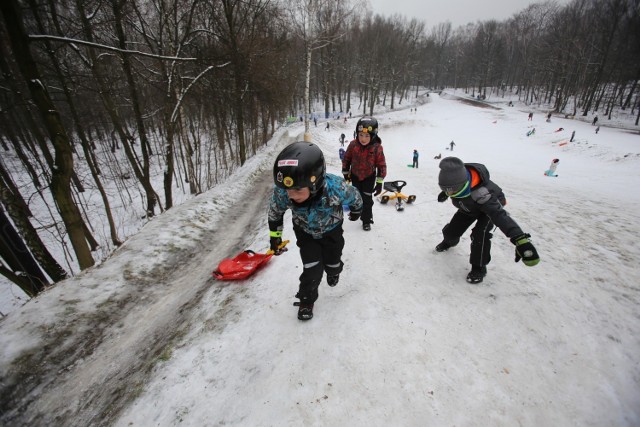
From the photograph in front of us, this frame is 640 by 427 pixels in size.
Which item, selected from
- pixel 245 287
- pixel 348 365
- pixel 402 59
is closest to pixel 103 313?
pixel 245 287

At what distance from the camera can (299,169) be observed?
110 inches

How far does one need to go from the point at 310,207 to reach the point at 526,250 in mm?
2596

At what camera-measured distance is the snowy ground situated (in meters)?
2.51

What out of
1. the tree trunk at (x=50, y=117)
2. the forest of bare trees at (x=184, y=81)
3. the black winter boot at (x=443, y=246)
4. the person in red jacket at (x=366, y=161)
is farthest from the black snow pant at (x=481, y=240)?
the tree trunk at (x=50, y=117)

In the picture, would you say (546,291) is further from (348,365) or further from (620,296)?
(348,365)

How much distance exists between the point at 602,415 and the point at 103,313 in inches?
241

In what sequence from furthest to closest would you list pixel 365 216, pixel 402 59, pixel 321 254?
pixel 402 59 < pixel 365 216 < pixel 321 254

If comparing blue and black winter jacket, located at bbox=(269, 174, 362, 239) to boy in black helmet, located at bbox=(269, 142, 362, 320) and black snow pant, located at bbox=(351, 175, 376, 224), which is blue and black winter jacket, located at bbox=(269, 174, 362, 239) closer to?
boy in black helmet, located at bbox=(269, 142, 362, 320)

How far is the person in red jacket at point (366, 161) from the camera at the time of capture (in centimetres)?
504

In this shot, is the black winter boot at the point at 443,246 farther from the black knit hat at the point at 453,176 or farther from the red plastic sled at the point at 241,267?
the red plastic sled at the point at 241,267

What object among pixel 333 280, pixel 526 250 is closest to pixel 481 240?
pixel 526 250

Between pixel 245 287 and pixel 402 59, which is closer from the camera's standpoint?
pixel 245 287

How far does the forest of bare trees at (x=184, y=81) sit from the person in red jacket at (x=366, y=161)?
3973 mm

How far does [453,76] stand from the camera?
295 ft
